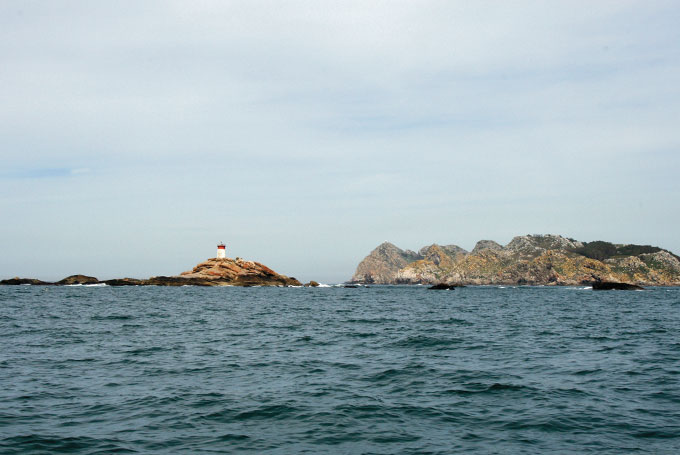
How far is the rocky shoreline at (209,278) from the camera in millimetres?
175100

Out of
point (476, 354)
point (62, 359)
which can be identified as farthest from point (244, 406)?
point (476, 354)

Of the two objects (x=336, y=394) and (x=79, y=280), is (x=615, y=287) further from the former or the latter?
(x=79, y=280)

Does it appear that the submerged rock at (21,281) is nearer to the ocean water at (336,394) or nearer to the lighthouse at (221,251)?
the lighthouse at (221,251)

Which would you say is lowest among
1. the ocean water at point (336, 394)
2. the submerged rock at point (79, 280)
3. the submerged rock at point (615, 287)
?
the submerged rock at point (615, 287)

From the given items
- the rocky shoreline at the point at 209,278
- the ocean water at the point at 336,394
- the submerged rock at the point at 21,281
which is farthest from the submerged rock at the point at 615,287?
the submerged rock at the point at 21,281

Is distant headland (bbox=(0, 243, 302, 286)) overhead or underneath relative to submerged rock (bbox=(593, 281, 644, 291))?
overhead

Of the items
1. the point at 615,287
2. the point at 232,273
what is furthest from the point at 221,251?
the point at 615,287

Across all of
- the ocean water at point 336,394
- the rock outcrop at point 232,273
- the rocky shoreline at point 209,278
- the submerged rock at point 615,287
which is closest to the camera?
the ocean water at point 336,394

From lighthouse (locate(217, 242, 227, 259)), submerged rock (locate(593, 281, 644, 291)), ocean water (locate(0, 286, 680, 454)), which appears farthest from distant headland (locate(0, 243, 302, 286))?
ocean water (locate(0, 286, 680, 454))

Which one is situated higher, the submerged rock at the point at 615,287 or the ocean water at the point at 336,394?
the ocean water at the point at 336,394

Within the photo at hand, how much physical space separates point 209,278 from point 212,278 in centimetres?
120

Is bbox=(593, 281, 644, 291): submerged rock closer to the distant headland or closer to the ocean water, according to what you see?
the distant headland

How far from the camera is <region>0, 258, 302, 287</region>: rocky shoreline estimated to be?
17510 centimetres

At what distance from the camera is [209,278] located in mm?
178125
